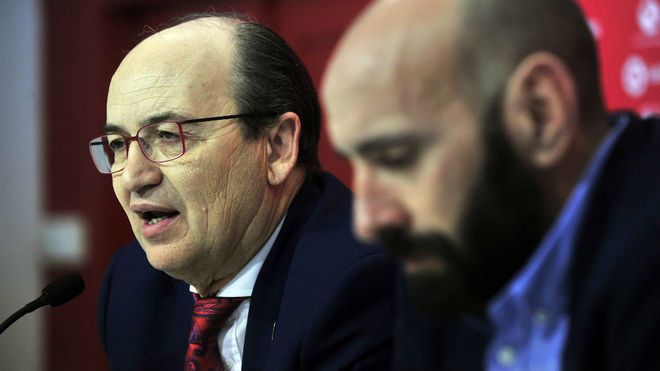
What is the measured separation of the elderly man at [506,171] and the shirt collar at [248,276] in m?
0.60

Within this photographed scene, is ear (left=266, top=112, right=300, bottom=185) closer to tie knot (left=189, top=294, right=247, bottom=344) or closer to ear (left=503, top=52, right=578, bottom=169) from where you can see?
tie knot (left=189, top=294, right=247, bottom=344)

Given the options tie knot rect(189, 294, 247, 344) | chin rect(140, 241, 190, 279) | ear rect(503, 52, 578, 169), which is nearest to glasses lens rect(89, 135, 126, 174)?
chin rect(140, 241, 190, 279)

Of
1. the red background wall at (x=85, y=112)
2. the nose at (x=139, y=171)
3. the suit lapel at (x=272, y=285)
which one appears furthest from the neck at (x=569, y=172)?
the red background wall at (x=85, y=112)

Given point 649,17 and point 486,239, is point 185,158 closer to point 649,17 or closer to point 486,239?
point 486,239

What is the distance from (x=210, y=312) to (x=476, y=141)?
70 cm

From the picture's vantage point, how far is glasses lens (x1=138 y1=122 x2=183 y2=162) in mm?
1209

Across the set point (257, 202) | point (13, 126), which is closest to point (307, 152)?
point (257, 202)

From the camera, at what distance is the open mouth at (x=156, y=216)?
4.00 ft

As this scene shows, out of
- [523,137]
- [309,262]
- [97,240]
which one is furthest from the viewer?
[97,240]

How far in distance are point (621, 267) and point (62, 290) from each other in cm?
83

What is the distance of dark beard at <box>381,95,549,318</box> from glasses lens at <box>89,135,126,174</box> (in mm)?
671

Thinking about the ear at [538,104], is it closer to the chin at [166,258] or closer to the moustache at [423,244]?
the moustache at [423,244]

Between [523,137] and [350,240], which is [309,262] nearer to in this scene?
[350,240]

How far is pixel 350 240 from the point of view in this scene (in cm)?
118
